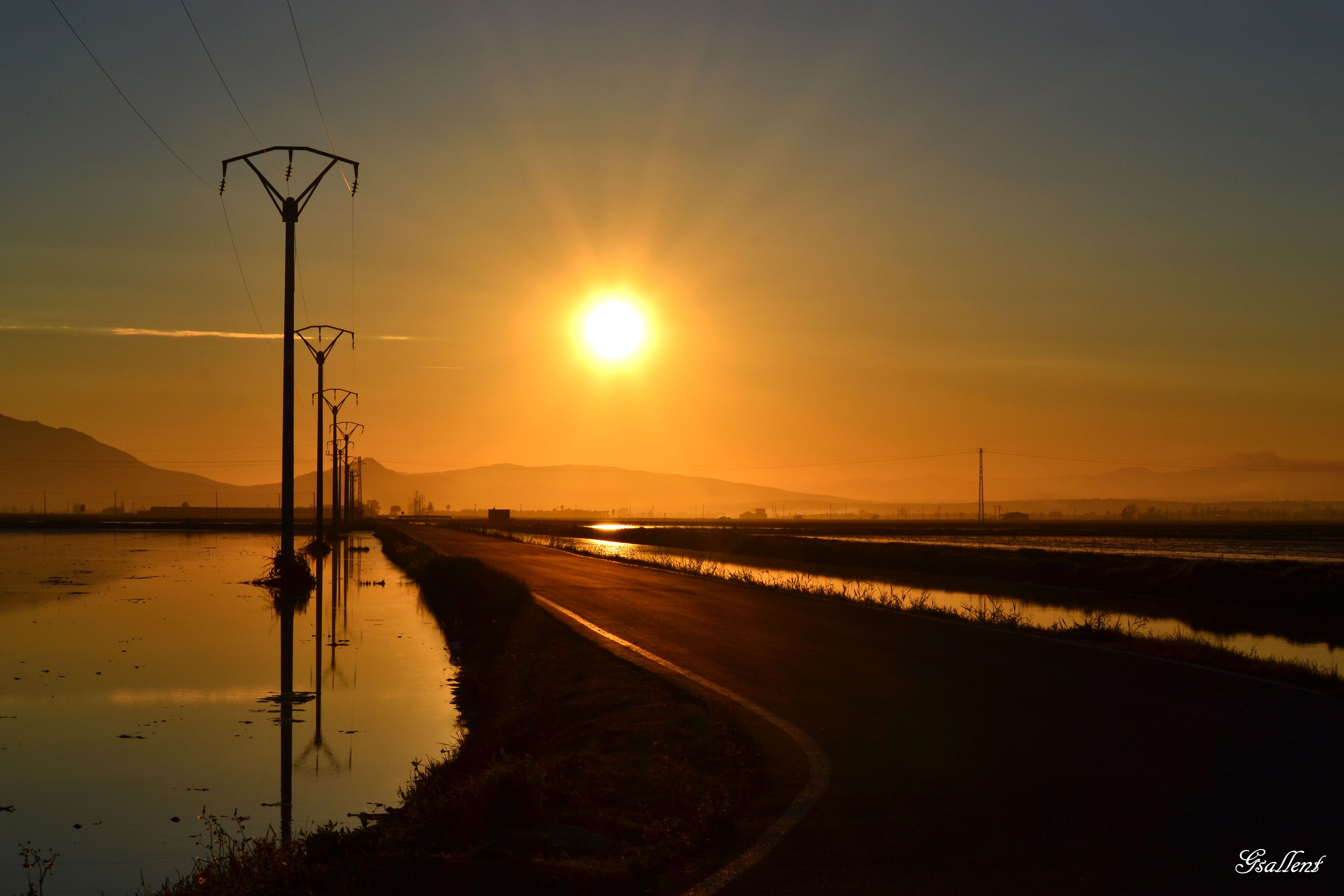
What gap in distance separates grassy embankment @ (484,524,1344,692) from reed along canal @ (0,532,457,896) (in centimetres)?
1143

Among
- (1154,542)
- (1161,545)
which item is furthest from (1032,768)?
(1154,542)

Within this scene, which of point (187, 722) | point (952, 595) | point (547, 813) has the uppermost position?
point (547, 813)

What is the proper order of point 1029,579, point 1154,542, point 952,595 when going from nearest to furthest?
1. point 952,595
2. point 1029,579
3. point 1154,542

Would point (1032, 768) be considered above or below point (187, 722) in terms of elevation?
above

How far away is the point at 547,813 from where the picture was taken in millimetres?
7961

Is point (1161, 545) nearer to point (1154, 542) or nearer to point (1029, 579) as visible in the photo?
point (1154, 542)

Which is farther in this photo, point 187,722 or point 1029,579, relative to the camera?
point 1029,579

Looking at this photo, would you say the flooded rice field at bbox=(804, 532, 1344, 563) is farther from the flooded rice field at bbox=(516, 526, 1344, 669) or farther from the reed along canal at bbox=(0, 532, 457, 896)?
the reed along canal at bbox=(0, 532, 457, 896)

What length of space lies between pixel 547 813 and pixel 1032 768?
4.35 m

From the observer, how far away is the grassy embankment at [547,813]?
6367 millimetres

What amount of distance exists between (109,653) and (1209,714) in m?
20.0

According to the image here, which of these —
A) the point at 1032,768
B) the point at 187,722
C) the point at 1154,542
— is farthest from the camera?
the point at 1154,542

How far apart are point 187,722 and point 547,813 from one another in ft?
29.3

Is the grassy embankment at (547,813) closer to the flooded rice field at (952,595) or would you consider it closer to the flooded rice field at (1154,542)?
the flooded rice field at (952,595)
